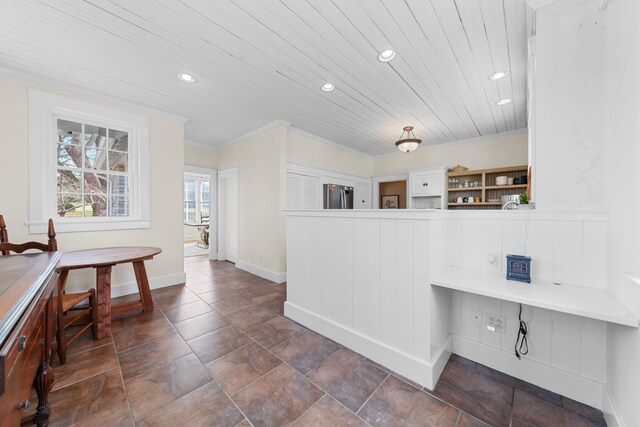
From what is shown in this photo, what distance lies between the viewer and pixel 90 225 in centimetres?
308

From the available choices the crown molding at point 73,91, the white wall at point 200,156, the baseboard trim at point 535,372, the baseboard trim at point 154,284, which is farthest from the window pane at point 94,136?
the baseboard trim at point 535,372

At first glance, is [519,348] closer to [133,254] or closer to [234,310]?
[234,310]

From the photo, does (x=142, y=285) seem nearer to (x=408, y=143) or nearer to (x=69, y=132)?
(x=69, y=132)

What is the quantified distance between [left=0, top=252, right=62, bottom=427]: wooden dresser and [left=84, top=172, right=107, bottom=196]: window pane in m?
2.01

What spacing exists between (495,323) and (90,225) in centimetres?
440

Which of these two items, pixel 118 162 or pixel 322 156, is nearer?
pixel 118 162

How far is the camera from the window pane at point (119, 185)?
11.0 feet

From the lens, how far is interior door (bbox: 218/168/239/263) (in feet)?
16.8

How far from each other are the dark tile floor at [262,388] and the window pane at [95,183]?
188cm

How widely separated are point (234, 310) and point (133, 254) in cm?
123

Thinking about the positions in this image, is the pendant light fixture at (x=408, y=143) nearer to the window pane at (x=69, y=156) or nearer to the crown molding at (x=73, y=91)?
the crown molding at (x=73, y=91)

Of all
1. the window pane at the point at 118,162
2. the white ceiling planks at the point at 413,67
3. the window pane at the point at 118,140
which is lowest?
the window pane at the point at 118,162

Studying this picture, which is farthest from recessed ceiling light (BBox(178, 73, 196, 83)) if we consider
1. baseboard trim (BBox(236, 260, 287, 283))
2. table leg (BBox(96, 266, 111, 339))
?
baseboard trim (BBox(236, 260, 287, 283))

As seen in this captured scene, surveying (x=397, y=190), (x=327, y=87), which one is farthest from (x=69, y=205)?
(x=397, y=190)
